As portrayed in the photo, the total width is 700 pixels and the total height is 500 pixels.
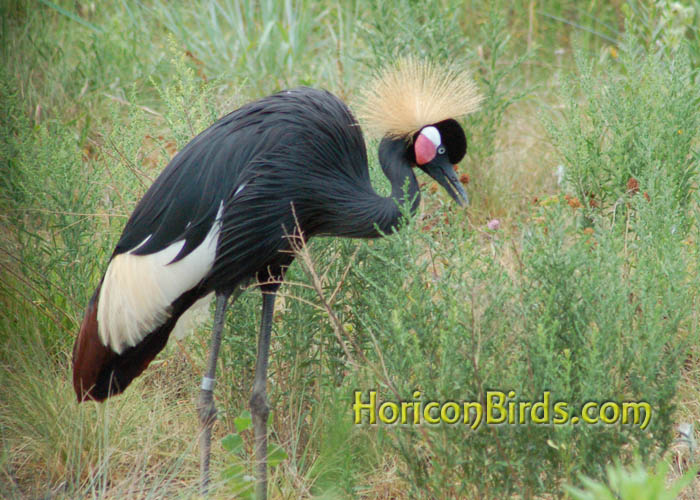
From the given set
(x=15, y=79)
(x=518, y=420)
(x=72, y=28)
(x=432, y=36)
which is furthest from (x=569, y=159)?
(x=72, y=28)

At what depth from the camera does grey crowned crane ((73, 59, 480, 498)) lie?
2.38 metres

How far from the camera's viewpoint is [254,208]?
2.37m

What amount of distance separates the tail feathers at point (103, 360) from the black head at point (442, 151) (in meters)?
0.82

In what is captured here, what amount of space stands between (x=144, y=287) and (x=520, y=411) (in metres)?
1.13

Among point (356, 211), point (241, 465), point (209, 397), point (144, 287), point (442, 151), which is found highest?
point (442, 151)

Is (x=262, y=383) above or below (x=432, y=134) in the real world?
below

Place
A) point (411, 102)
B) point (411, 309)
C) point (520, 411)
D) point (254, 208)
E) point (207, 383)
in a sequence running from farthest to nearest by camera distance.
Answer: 1. point (411, 102)
2. point (207, 383)
3. point (254, 208)
4. point (411, 309)
5. point (520, 411)

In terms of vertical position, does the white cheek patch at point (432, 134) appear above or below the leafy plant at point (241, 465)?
above

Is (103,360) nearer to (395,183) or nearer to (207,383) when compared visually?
(207,383)

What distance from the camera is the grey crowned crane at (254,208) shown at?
238 cm

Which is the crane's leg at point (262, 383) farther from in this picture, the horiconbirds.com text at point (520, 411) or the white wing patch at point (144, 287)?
the horiconbirds.com text at point (520, 411)

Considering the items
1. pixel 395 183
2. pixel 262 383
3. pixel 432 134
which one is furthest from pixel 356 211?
pixel 262 383

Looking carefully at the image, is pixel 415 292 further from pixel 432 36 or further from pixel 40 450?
pixel 432 36

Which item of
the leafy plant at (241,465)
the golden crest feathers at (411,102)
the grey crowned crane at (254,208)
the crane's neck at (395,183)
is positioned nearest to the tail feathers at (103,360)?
the grey crowned crane at (254,208)
